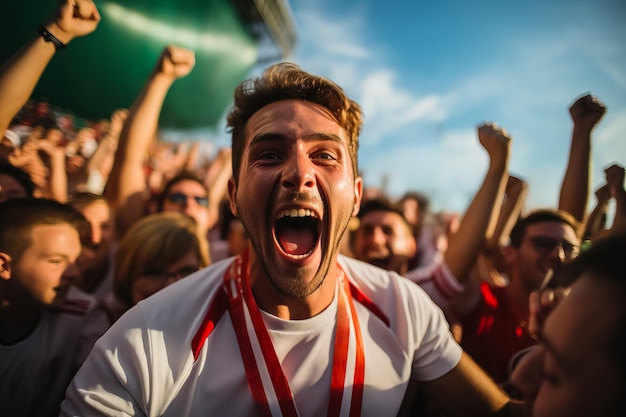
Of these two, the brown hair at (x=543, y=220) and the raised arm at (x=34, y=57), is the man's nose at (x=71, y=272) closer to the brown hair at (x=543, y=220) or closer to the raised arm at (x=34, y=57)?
the raised arm at (x=34, y=57)

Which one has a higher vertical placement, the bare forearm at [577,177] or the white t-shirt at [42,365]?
the bare forearm at [577,177]

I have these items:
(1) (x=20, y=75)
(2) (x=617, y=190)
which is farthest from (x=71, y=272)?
(2) (x=617, y=190)

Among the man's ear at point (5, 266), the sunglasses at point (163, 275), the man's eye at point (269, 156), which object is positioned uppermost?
the man's eye at point (269, 156)

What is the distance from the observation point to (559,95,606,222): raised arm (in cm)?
233

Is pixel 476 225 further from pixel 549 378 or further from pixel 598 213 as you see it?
pixel 549 378

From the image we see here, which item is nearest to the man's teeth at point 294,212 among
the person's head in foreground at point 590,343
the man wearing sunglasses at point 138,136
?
the person's head in foreground at point 590,343

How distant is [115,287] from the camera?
193cm

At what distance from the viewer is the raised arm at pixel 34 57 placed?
4.53 ft

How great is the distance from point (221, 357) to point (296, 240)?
61 cm

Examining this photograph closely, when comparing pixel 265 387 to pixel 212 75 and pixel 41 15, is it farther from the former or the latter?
pixel 212 75

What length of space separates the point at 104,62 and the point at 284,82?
6.44m

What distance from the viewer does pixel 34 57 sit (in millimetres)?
1455

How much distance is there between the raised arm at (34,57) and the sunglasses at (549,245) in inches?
122

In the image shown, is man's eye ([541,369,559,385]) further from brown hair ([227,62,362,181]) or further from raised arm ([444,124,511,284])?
raised arm ([444,124,511,284])
